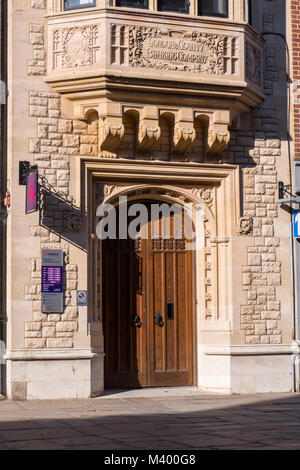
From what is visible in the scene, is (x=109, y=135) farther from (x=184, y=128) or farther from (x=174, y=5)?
(x=174, y=5)

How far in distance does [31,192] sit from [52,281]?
1500 mm

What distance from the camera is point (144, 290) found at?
14805 mm

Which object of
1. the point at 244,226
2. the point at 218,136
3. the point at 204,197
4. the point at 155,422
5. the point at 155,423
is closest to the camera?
the point at 155,423

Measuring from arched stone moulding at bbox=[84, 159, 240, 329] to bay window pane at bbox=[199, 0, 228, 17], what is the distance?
259 centimetres

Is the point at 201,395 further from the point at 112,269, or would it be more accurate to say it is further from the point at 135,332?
the point at 112,269

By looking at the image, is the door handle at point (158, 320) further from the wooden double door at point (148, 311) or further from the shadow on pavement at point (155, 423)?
the shadow on pavement at point (155, 423)

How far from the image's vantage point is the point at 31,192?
13359mm

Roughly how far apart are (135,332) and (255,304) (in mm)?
2134

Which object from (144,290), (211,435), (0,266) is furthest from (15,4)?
(211,435)

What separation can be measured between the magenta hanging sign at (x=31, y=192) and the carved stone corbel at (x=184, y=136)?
256 cm

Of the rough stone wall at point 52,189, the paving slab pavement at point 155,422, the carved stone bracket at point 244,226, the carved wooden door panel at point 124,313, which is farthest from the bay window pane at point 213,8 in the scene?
the paving slab pavement at point 155,422

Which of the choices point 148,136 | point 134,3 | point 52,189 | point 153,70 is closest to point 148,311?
point 52,189

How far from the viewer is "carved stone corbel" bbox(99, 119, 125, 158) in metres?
13.9

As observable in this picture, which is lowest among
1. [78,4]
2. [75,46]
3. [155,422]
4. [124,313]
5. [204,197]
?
[155,422]
